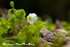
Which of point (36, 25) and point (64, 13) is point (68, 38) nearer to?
point (36, 25)

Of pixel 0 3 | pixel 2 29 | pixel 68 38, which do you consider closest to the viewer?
pixel 2 29

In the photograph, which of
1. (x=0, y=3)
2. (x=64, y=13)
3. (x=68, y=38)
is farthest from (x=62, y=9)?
(x=68, y=38)

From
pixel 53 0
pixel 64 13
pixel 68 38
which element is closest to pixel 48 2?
pixel 53 0

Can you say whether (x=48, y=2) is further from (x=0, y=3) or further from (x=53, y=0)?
(x=0, y=3)

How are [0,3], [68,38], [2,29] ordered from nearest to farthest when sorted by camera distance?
1. [2,29]
2. [68,38]
3. [0,3]

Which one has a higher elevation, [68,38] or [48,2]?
[48,2]

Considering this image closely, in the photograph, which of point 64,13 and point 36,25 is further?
point 64,13

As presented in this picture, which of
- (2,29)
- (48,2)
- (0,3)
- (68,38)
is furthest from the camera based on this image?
(48,2)

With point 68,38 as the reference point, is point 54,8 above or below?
above

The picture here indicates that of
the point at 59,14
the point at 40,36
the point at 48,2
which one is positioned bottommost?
the point at 40,36
